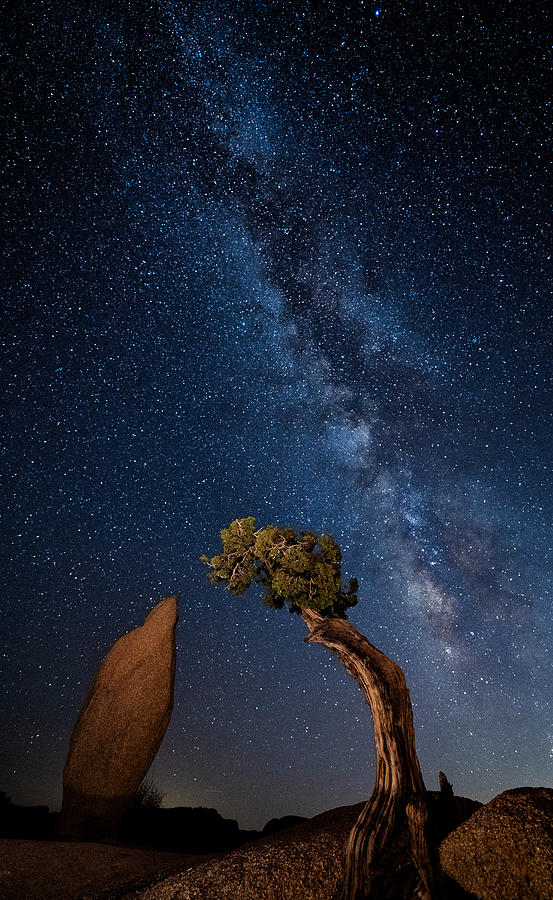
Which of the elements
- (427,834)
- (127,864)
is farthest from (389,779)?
(127,864)

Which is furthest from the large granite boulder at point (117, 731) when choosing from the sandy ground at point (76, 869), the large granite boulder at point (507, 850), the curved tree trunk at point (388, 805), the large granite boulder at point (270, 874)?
the large granite boulder at point (507, 850)

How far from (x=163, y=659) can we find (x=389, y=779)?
827 cm

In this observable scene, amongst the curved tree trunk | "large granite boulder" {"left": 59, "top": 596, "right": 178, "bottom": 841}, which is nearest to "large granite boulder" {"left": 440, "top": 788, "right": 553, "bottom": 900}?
the curved tree trunk

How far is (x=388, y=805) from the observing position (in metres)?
7.61

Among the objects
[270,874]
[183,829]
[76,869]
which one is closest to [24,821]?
[183,829]

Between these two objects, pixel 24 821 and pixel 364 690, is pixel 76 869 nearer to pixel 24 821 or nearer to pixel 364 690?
pixel 364 690

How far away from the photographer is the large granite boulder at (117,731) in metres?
12.6

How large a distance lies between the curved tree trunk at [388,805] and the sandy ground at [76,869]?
152 inches

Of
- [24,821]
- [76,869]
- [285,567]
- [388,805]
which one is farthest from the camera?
[24,821]

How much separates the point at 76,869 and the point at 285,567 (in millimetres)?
6939

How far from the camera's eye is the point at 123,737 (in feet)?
43.3

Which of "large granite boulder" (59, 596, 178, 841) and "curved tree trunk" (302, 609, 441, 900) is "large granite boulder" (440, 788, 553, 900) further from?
"large granite boulder" (59, 596, 178, 841)

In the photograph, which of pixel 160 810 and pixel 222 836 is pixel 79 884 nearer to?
pixel 222 836

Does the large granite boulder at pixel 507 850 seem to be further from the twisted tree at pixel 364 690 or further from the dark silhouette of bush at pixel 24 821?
the dark silhouette of bush at pixel 24 821
